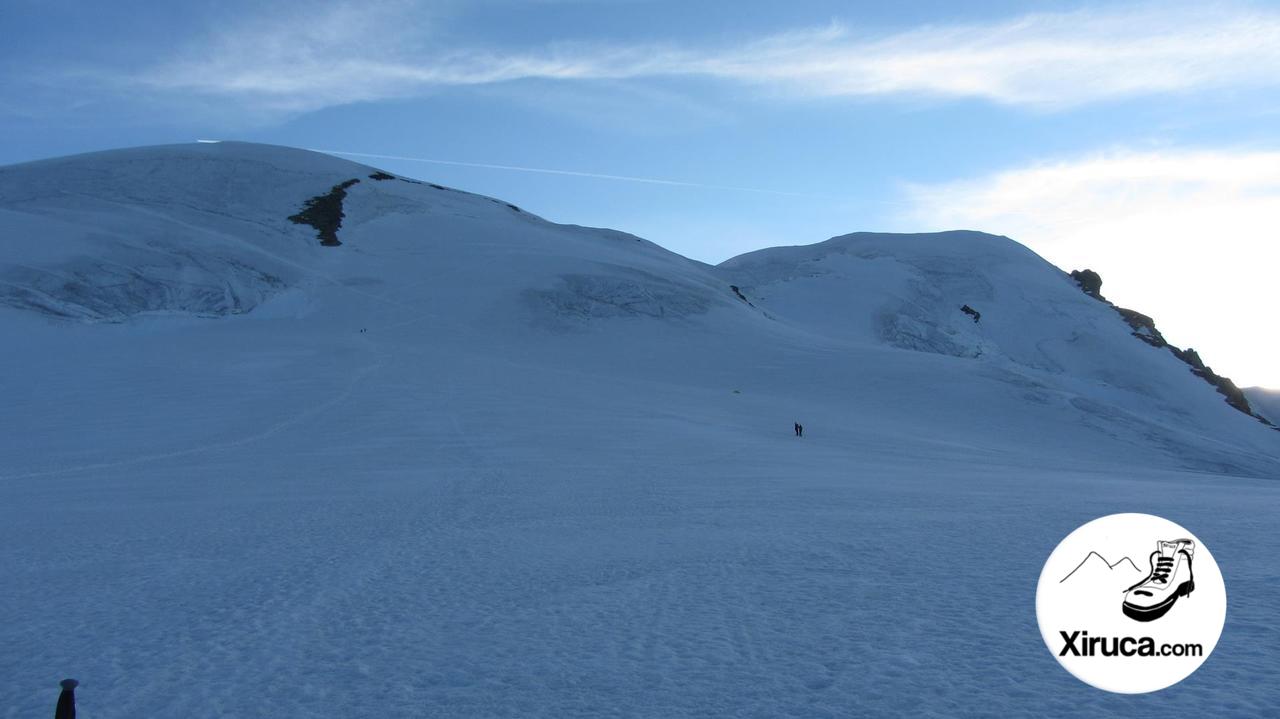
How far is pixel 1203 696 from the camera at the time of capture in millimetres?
5363

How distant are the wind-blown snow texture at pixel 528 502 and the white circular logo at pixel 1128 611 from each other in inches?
7.4

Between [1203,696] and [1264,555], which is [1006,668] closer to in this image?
[1203,696]

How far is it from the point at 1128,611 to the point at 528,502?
28.6 ft

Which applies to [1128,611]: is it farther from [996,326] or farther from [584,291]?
[996,326]

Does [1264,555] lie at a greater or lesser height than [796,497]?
greater

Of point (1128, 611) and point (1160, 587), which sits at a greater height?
point (1160, 587)

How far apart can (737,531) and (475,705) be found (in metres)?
5.47

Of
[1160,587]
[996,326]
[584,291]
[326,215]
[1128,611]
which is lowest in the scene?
[1128,611]

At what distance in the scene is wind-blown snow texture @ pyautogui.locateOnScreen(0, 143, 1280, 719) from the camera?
20.2 feet

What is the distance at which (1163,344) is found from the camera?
68.7 meters

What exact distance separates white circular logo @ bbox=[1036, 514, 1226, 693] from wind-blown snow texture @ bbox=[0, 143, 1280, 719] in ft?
0.62

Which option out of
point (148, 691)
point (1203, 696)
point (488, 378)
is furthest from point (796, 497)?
point (488, 378)

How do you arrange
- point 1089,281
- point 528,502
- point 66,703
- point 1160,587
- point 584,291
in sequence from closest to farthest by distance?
point 66,703, point 1160,587, point 528,502, point 584,291, point 1089,281

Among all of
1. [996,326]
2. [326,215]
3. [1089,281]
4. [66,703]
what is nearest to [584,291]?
[326,215]
